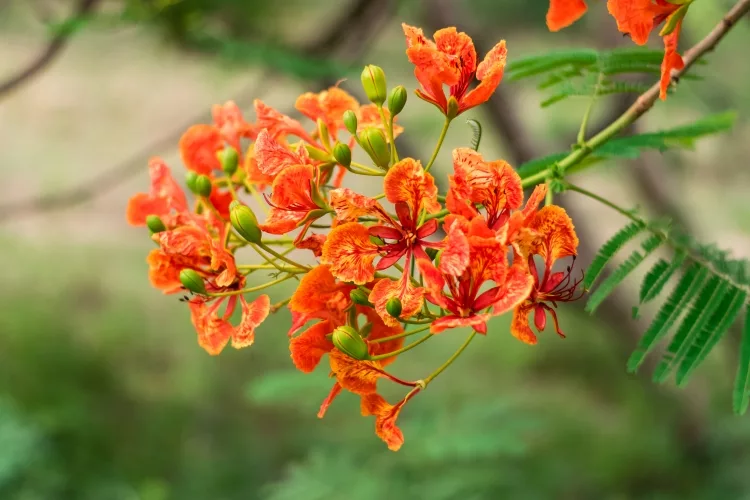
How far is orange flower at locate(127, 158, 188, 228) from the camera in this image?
78 centimetres

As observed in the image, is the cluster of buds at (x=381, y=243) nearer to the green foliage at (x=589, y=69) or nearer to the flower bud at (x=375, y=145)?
the flower bud at (x=375, y=145)

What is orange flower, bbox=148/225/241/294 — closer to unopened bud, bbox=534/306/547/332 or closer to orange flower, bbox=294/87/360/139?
orange flower, bbox=294/87/360/139

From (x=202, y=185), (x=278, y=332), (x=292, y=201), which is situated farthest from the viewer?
(x=278, y=332)

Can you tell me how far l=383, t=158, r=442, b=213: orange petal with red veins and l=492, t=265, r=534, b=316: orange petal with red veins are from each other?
88mm

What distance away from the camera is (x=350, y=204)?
23.6 inches

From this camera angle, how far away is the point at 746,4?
0.65 meters

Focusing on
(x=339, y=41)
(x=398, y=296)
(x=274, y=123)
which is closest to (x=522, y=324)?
(x=398, y=296)

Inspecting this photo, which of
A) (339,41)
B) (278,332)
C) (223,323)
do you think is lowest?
(278,332)

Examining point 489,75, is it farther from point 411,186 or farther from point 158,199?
point 158,199

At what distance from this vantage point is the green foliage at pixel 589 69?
2.74ft

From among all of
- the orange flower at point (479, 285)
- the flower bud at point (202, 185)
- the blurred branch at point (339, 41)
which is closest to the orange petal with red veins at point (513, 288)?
the orange flower at point (479, 285)

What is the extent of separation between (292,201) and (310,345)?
13 cm

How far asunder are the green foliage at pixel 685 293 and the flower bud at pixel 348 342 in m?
0.29

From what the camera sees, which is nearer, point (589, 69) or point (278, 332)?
point (589, 69)
